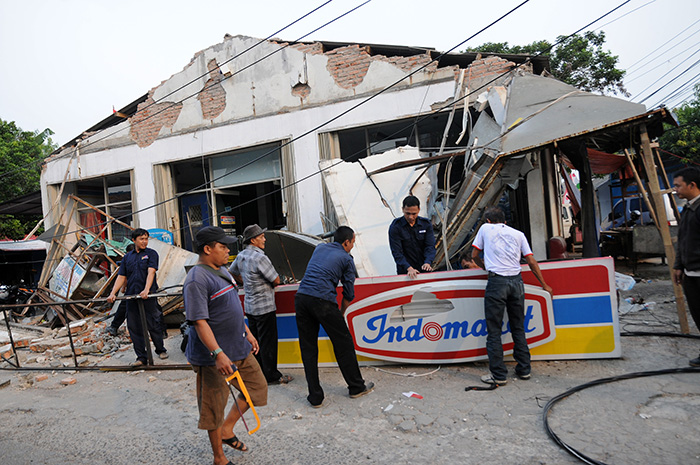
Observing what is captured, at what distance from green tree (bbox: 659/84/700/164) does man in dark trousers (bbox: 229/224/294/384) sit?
19.3 metres

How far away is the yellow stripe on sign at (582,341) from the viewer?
4266 mm

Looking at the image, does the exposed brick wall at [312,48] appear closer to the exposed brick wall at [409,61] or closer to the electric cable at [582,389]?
the exposed brick wall at [409,61]

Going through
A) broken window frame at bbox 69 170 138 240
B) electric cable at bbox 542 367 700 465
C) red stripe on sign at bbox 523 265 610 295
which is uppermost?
broken window frame at bbox 69 170 138 240

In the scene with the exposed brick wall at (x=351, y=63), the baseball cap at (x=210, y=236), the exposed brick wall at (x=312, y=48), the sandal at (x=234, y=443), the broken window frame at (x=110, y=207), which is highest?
the exposed brick wall at (x=312, y=48)

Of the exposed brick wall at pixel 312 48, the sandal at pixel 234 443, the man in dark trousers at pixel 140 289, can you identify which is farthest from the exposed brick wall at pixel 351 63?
the sandal at pixel 234 443

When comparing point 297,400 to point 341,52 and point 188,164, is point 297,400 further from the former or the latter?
point 188,164

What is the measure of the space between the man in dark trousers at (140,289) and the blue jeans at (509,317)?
162 inches

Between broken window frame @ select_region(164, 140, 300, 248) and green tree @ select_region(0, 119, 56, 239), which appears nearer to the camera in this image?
broken window frame @ select_region(164, 140, 300, 248)

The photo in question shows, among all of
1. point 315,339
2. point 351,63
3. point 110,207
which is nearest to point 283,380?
point 315,339

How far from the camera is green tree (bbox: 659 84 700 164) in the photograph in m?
18.6

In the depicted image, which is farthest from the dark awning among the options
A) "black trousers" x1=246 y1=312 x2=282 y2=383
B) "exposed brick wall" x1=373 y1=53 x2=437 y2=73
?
"black trousers" x1=246 y1=312 x2=282 y2=383

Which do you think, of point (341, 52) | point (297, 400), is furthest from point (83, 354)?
point (341, 52)

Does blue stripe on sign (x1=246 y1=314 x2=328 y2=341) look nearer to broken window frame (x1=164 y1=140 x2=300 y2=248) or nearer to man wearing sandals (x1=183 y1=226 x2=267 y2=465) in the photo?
man wearing sandals (x1=183 y1=226 x2=267 y2=465)

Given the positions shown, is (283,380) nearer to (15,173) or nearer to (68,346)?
(68,346)
